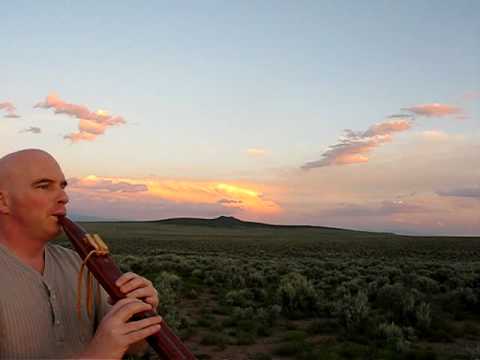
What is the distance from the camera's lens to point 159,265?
2225 centimetres

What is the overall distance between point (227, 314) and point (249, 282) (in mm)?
5258

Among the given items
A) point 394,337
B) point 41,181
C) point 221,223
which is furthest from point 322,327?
point 221,223

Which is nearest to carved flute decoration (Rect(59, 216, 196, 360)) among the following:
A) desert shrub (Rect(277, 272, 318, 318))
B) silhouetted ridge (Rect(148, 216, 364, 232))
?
desert shrub (Rect(277, 272, 318, 318))

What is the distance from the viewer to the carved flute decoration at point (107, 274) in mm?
1810

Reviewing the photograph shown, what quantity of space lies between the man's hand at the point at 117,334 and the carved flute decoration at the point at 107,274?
0.06 metres

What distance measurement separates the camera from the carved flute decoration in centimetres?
181

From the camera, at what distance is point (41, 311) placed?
6.97 ft

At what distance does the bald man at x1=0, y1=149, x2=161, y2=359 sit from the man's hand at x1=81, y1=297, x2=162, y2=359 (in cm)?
3

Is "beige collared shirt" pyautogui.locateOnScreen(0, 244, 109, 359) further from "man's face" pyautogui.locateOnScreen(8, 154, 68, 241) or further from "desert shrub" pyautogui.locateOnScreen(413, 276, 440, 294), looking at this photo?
"desert shrub" pyautogui.locateOnScreen(413, 276, 440, 294)

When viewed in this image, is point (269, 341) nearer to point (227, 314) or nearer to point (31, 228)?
point (227, 314)

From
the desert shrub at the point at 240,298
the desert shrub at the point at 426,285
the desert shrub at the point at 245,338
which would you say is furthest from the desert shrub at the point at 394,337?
the desert shrub at the point at 426,285

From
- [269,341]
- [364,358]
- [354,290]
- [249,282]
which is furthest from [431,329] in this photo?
[249,282]

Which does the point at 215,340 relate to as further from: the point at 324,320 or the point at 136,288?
the point at 136,288

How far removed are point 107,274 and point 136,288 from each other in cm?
14
